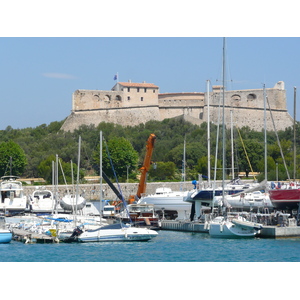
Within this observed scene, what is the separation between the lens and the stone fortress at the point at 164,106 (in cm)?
6881

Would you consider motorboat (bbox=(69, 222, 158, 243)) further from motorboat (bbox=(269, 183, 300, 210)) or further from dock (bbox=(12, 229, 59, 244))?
motorboat (bbox=(269, 183, 300, 210))

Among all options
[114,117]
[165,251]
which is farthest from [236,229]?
[114,117]

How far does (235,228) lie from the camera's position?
24.0 m

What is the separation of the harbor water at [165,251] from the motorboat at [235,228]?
278mm

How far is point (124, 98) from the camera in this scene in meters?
70.8

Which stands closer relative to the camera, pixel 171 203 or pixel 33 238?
pixel 33 238

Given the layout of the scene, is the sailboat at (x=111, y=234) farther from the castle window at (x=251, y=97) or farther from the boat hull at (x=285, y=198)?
the castle window at (x=251, y=97)

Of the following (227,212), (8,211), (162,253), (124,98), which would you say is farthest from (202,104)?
(162,253)

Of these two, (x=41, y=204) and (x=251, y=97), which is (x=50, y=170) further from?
(x=251, y=97)

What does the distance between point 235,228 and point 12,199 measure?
13.2 metres

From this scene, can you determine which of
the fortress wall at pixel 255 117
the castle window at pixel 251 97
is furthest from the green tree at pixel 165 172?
the castle window at pixel 251 97

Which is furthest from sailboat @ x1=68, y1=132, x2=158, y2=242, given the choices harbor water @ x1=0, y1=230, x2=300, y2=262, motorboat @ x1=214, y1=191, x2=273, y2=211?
motorboat @ x1=214, y1=191, x2=273, y2=211

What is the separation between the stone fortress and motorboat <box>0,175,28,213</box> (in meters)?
33.9

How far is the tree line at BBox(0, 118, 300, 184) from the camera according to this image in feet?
165
